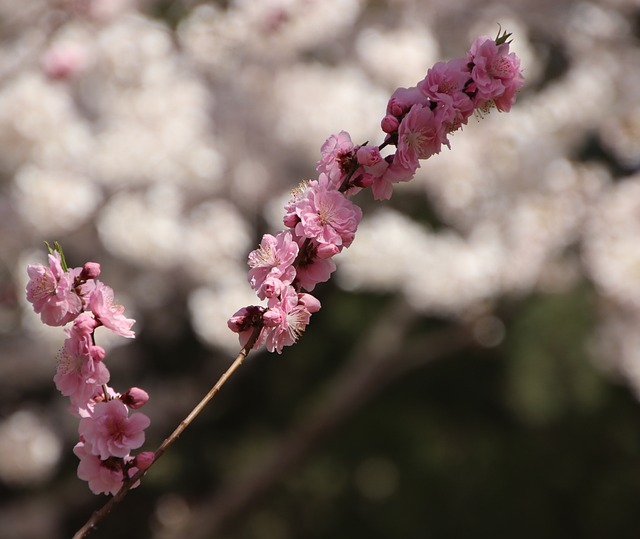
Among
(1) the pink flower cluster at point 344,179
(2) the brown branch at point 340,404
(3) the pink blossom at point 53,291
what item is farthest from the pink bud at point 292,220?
(2) the brown branch at point 340,404

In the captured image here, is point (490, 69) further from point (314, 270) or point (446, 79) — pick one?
point (314, 270)

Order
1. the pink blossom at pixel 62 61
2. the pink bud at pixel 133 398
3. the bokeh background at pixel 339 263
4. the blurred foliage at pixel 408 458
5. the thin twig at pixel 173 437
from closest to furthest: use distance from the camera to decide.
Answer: the thin twig at pixel 173 437 → the pink bud at pixel 133 398 → the pink blossom at pixel 62 61 → the bokeh background at pixel 339 263 → the blurred foliage at pixel 408 458

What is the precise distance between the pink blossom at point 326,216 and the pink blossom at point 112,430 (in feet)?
0.89

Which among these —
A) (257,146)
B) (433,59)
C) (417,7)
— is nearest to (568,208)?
(433,59)

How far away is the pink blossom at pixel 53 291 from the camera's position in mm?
968

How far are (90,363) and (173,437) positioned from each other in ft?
0.45

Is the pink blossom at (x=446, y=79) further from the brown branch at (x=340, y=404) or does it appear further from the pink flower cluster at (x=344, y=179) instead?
the brown branch at (x=340, y=404)

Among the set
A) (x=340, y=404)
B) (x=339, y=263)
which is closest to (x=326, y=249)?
(x=339, y=263)

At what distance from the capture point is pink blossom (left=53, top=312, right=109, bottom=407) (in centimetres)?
96

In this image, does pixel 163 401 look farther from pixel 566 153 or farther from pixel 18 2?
pixel 566 153

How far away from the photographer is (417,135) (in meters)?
0.99

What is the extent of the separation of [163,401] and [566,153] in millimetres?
2345

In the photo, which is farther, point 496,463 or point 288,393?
point 288,393

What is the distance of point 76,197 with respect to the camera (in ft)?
10.6
